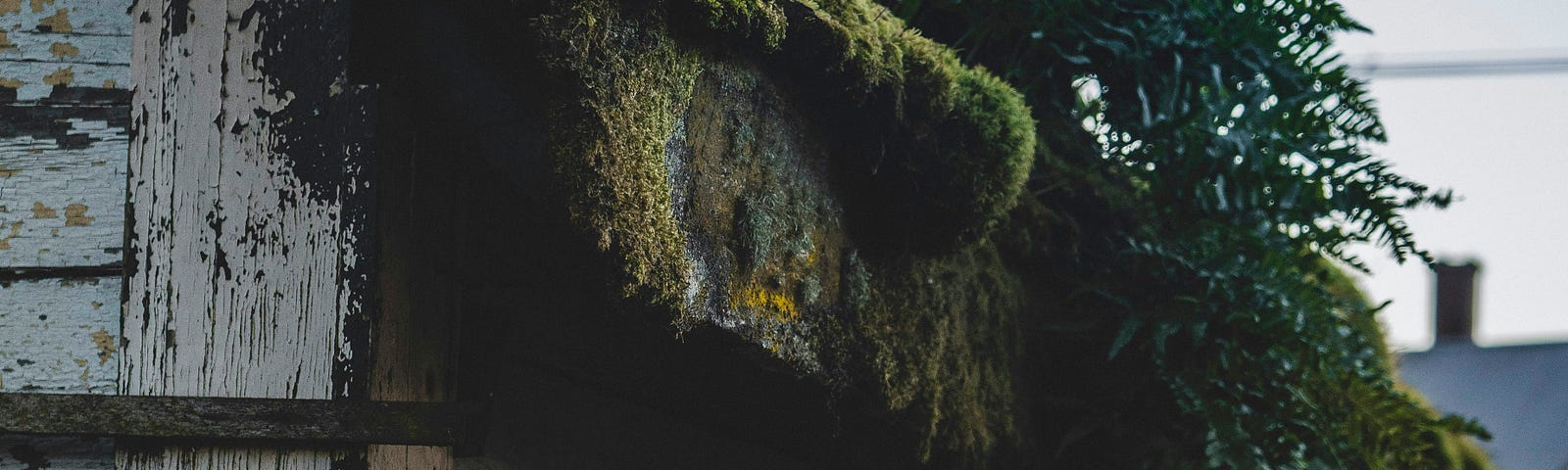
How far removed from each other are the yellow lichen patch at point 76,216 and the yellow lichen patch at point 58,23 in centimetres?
25

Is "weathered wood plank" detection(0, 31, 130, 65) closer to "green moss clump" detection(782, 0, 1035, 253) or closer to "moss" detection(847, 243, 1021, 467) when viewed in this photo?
"green moss clump" detection(782, 0, 1035, 253)

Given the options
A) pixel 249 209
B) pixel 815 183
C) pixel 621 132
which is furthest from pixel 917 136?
pixel 249 209

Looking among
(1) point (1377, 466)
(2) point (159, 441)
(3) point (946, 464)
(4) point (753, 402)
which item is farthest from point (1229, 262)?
(2) point (159, 441)

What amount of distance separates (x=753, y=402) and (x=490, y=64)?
843 millimetres

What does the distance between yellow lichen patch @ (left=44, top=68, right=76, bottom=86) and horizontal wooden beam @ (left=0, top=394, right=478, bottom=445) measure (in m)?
0.43

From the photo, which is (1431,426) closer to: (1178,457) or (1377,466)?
(1377,466)

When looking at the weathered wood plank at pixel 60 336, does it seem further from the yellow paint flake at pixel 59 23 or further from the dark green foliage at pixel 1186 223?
the dark green foliage at pixel 1186 223

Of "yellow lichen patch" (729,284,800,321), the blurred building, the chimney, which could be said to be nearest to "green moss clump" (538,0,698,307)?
"yellow lichen patch" (729,284,800,321)

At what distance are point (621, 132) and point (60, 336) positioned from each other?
0.82 m

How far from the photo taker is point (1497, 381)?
18438mm

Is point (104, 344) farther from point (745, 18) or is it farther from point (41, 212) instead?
point (745, 18)

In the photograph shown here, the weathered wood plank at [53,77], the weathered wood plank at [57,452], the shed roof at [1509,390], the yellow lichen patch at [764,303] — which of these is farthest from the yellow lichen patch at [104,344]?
the shed roof at [1509,390]

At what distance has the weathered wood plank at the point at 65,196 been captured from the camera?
1.38 metres

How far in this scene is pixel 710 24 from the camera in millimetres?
1486
